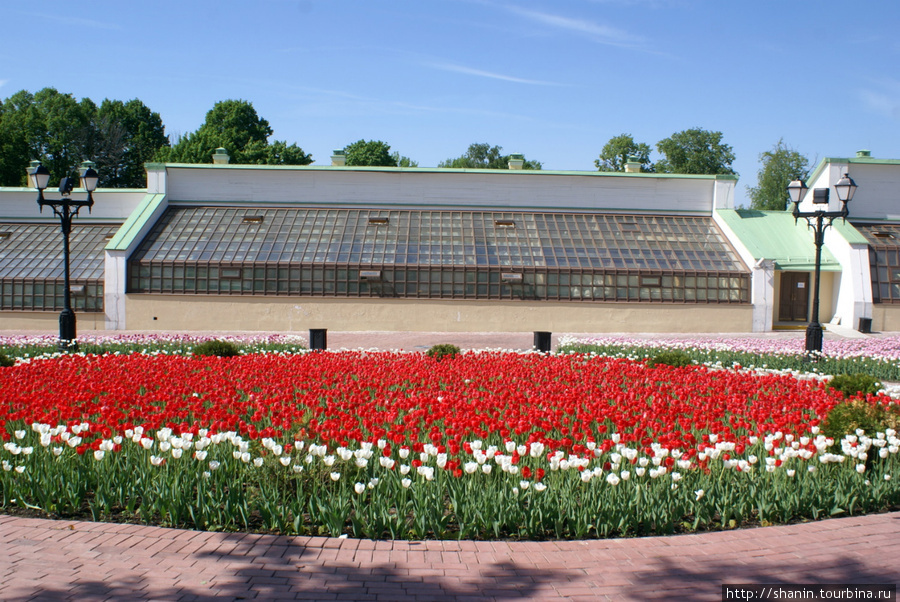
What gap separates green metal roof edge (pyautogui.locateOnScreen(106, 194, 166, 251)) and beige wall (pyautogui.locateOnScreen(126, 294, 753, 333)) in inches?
97.8

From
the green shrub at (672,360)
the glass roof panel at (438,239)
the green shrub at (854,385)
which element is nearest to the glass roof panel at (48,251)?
the glass roof panel at (438,239)

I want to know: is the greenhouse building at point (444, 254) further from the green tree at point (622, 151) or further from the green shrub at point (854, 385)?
the green tree at point (622, 151)

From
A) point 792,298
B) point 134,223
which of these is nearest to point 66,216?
point 134,223

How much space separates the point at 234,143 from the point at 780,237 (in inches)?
1576

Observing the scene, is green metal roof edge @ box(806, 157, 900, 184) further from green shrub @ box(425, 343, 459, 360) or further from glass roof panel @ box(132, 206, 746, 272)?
green shrub @ box(425, 343, 459, 360)

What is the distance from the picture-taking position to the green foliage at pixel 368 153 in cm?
5974

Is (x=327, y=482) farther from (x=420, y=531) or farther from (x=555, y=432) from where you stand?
(x=555, y=432)

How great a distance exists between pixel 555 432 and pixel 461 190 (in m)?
21.2

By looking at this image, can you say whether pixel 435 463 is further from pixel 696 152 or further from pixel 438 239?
pixel 696 152

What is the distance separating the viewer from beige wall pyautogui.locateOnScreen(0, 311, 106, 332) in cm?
2369

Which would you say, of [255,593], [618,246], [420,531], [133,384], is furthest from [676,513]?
[618,246]

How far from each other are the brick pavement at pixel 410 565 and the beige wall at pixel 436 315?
737 inches

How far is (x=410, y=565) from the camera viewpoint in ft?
15.3

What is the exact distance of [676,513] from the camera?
211 inches
